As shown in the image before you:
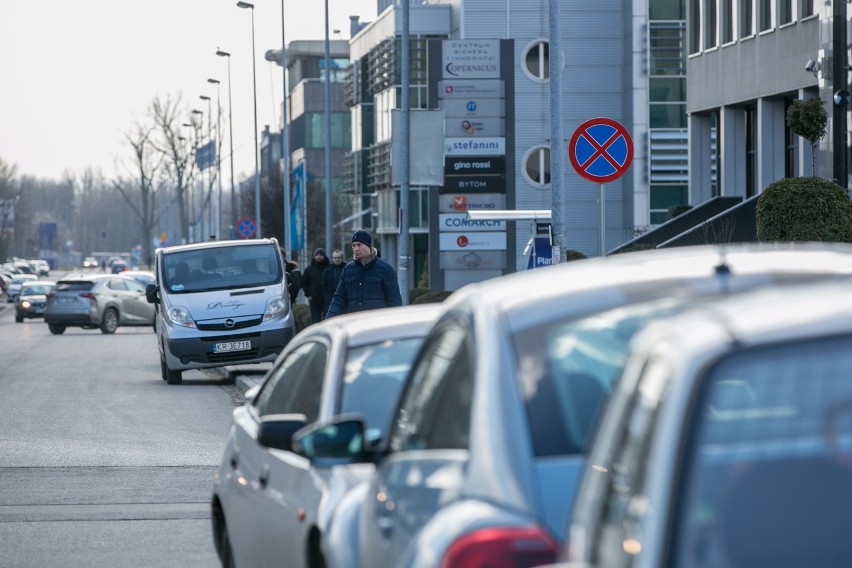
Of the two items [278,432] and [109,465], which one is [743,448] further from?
[109,465]

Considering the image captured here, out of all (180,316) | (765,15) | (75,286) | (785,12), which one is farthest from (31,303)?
(180,316)

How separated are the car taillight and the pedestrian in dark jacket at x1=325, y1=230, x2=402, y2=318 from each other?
12.8 metres

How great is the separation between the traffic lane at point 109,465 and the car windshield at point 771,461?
6.39 metres

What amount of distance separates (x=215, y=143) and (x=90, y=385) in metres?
73.2

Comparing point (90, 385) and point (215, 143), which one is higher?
point (215, 143)

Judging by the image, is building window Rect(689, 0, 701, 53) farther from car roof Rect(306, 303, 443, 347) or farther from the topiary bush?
car roof Rect(306, 303, 443, 347)

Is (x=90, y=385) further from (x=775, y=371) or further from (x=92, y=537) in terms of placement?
(x=775, y=371)

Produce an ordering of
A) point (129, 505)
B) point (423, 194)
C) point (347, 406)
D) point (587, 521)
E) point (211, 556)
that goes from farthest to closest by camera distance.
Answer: point (423, 194)
point (129, 505)
point (211, 556)
point (347, 406)
point (587, 521)

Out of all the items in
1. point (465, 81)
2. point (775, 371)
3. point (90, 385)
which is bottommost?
point (90, 385)

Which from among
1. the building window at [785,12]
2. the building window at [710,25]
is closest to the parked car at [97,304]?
the building window at [710,25]

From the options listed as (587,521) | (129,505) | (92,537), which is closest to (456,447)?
(587,521)

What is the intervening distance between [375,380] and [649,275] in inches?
102

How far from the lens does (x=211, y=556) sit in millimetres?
9070

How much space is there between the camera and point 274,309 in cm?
2400
